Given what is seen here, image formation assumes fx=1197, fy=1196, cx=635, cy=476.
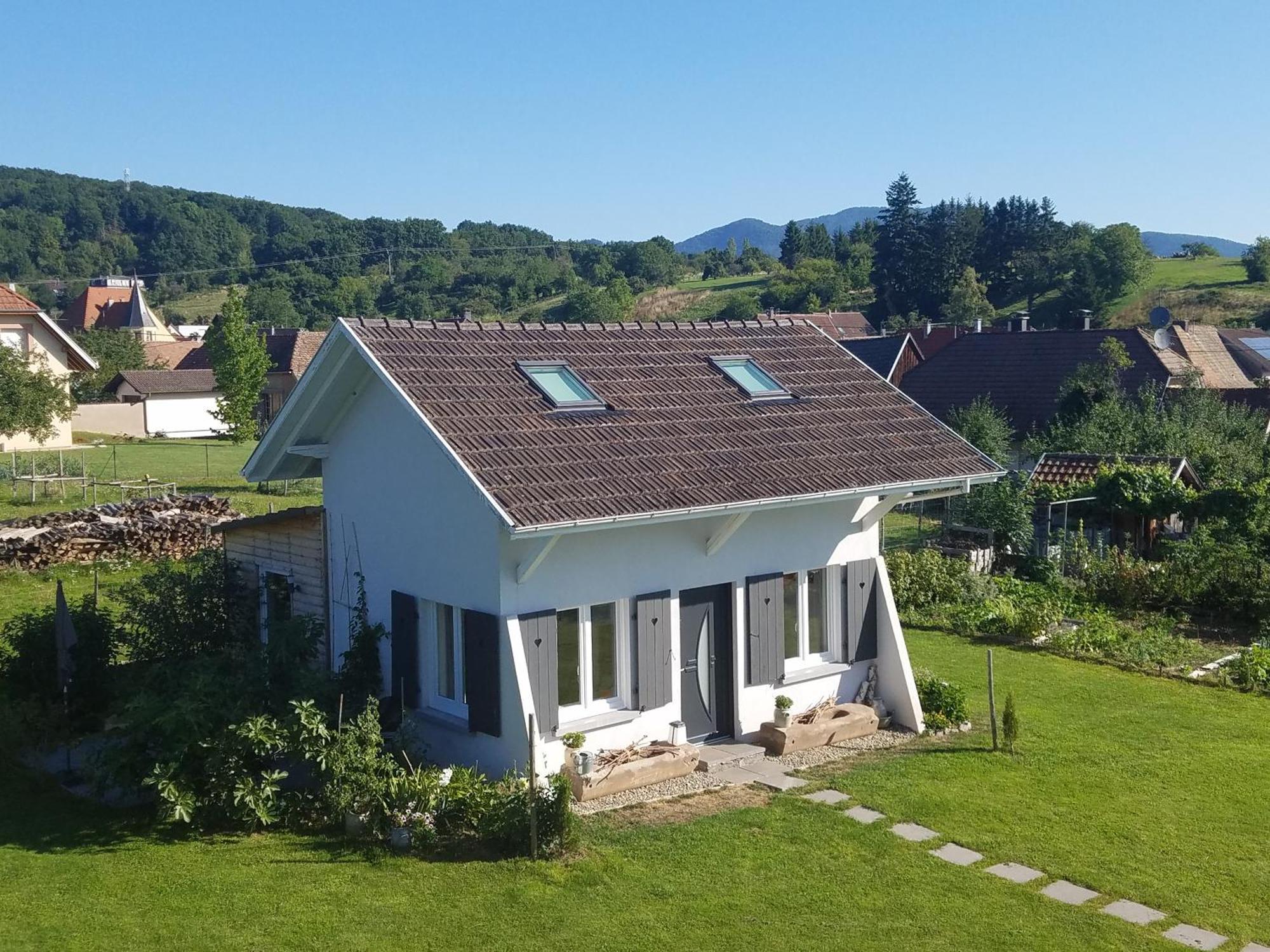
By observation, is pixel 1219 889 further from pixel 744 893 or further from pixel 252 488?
pixel 252 488

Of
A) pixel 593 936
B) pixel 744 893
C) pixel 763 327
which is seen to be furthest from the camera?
pixel 763 327

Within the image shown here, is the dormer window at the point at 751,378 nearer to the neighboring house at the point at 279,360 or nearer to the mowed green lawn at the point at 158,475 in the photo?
the mowed green lawn at the point at 158,475

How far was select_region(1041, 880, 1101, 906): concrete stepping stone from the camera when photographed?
9.55 metres

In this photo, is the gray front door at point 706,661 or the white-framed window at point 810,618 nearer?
the gray front door at point 706,661

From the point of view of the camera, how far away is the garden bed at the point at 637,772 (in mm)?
11727

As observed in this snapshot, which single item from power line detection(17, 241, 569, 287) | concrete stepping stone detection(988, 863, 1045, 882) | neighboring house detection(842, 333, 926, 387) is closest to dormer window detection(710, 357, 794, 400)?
concrete stepping stone detection(988, 863, 1045, 882)

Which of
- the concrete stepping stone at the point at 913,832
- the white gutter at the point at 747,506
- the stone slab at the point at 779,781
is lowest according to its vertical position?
the concrete stepping stone at the point at 913,832

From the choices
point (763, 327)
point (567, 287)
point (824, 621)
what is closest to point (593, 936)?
point (824, 621)

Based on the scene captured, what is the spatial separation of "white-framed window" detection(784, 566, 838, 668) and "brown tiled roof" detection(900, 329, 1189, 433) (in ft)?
90.2

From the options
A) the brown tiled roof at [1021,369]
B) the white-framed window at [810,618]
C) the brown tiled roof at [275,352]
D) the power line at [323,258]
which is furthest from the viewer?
the power line at [323,258]

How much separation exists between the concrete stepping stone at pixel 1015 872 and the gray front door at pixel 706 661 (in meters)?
3.88

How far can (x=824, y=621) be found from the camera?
47.6ft

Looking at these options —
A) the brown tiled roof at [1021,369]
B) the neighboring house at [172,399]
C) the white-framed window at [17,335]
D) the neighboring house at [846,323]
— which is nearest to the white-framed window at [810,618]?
the brown tiled roof at [1021,369]

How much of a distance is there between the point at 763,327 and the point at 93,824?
10.5 meters
